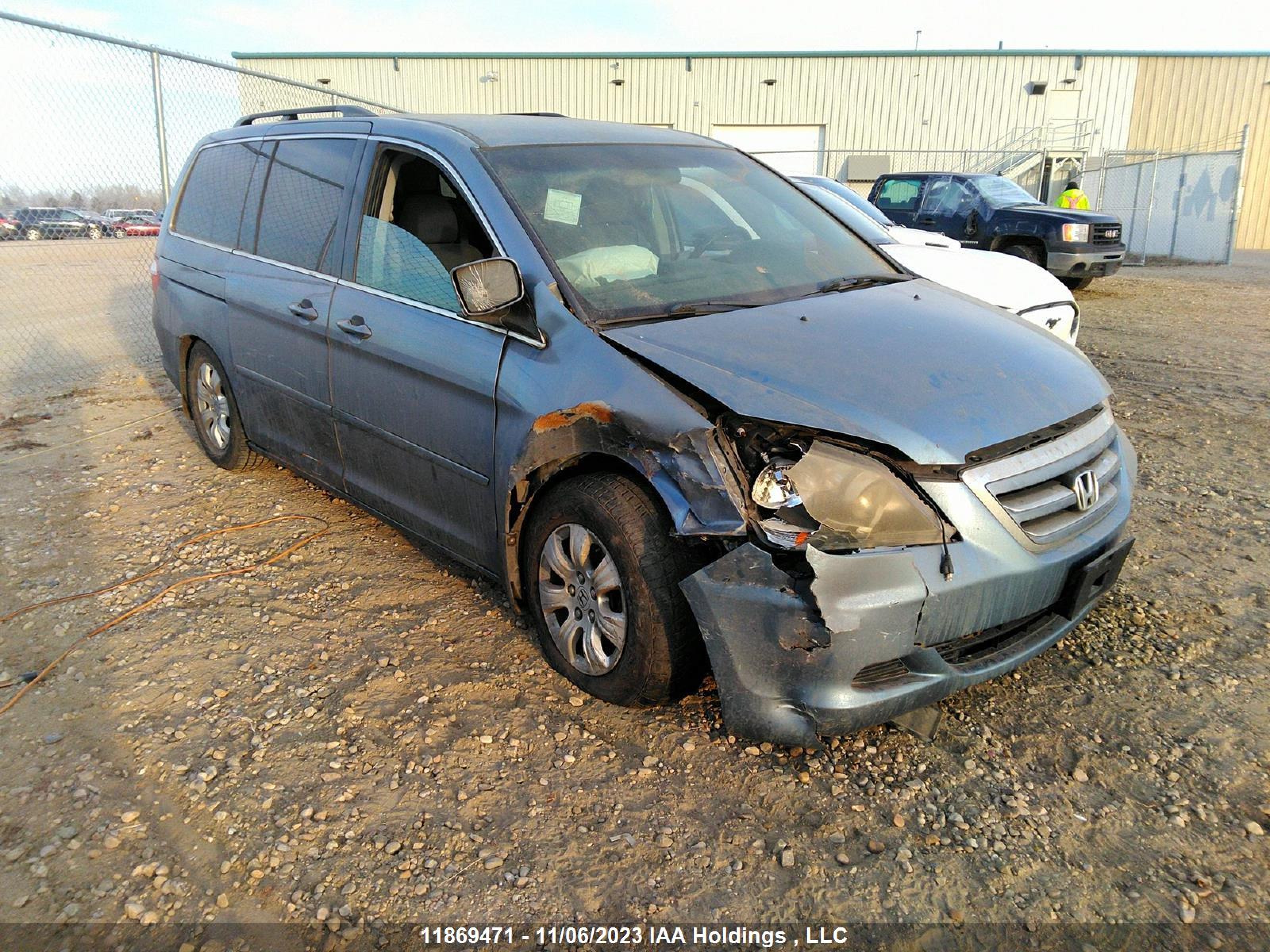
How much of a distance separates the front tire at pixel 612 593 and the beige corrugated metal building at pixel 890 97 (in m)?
28.9

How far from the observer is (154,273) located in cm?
545

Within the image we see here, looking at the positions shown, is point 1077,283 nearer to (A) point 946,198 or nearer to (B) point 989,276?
(A) point 946,198

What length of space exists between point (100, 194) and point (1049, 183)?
28545 millimetres

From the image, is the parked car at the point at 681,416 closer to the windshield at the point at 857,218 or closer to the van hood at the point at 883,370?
the van hood at the point at 883,370

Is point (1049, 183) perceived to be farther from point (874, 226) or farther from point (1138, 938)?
point (1138, 938)

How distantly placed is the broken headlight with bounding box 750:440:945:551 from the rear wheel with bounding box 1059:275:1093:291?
1312cm

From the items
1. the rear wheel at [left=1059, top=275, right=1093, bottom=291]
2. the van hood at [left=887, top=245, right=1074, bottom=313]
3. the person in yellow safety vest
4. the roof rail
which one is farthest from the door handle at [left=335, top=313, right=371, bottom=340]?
the person in yellow safety vest

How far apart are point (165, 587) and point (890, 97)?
1223 inches

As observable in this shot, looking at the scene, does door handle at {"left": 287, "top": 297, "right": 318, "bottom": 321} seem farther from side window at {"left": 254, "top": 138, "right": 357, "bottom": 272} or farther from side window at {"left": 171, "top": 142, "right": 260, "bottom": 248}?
side window at {"left": 171, "top": 142, "right": 260, "bottom": 248}

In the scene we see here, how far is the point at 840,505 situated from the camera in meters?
2.42

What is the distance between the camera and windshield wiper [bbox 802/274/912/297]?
11.1 ft

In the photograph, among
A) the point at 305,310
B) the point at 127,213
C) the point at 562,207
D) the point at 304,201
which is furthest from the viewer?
the point at 127,213

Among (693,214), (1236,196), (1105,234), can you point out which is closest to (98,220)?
(693,214)

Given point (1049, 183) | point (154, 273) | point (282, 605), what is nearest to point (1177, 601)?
point (282, 605)
